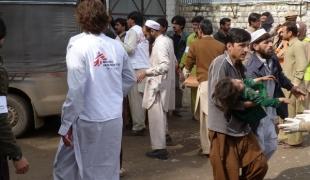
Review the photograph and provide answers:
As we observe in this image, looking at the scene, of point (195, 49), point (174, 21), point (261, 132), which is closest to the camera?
point (261, 132)

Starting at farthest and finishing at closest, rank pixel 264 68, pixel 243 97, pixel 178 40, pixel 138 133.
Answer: pixel 178 40
pixel 138 133
pixel 264 68
pixel 243 97

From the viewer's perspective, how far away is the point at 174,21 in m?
10.0

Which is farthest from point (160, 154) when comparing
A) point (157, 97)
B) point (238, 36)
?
point (238, 36)

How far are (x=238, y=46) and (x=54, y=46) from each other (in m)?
3.62

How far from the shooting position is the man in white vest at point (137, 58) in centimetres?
731

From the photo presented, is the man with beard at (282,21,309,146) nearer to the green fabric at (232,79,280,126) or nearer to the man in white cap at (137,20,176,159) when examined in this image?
the man in white cap at (137,20,176,159)

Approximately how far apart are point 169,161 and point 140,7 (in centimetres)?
882

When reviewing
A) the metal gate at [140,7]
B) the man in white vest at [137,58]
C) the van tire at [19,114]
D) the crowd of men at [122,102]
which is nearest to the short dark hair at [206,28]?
the crowd of men at [122,102]

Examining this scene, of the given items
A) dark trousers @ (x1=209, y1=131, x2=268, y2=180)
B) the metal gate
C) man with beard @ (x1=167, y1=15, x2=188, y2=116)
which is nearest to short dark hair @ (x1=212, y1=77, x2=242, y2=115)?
dark trousers @ (x1=209, y1=131, x2=268, y2=180)

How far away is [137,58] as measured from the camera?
7.46 m

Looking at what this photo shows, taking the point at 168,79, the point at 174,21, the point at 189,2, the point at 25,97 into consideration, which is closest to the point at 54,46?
the point at 25,97

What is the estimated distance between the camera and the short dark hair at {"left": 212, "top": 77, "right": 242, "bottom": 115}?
419 cm

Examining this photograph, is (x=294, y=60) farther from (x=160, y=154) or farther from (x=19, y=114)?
(x=19, y=114)

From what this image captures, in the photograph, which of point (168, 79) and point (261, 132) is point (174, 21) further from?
point (261, 132)
